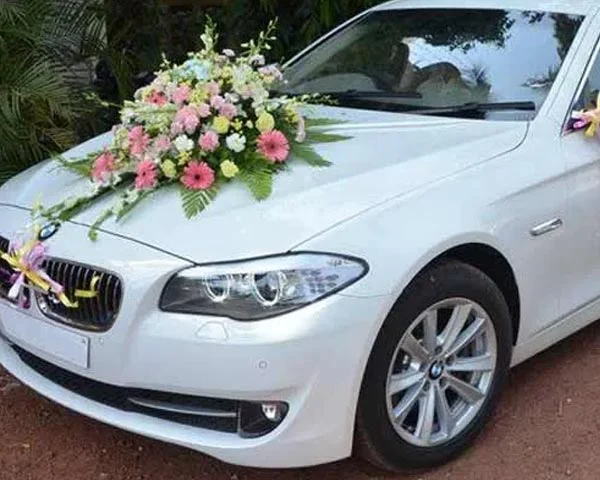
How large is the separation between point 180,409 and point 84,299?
450mm

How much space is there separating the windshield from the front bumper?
1330 millimetres

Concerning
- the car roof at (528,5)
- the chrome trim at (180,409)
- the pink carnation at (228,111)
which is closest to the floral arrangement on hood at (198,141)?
the pink carnation at (228,111)

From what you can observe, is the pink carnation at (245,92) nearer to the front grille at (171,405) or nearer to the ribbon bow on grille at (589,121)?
the front grille at (171,405)

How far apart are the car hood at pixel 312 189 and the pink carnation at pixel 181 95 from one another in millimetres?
389

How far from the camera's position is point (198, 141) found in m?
3.40

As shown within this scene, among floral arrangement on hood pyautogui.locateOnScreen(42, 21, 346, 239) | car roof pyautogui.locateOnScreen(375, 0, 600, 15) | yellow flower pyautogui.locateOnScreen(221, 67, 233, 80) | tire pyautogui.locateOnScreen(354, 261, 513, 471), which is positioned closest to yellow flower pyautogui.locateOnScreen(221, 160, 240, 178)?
floral arrangement on hood pyautogui.locateOnScreen(42, 21, 346, 239)

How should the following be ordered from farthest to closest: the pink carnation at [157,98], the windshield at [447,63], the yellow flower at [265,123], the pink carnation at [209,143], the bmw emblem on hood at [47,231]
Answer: the windshield at [447,63] → the pink carnation at [157,98] → the yellow flower at [265,123] → the pink carnation at [209,143] → the bmw emblem on hood at [47,231]

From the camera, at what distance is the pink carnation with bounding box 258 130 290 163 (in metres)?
3.41

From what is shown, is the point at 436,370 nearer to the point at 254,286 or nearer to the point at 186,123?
the point at 254,286

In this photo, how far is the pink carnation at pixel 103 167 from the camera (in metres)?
3.43

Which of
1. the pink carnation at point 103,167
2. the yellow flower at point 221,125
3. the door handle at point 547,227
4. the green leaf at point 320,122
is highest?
the yellow flower at point 221,125

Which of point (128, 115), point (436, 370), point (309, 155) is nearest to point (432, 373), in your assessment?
point (436, 370)

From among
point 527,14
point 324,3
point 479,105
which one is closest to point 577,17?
point 527,14

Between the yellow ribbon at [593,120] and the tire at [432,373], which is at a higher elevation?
the yellow ribbon at [593,120]
